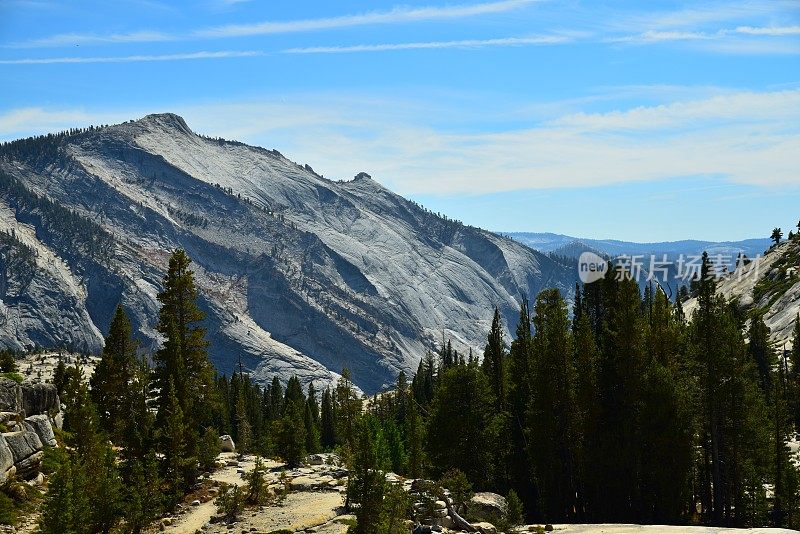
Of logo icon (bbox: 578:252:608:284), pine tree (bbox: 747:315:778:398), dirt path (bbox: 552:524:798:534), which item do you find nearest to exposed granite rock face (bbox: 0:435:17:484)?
dirt path (bbox: 552:524:798:534)

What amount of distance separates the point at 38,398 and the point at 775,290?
15365cm

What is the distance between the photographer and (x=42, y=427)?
171ft

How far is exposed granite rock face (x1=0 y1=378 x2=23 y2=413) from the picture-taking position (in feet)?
172

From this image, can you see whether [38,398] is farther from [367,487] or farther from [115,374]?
[367,487]

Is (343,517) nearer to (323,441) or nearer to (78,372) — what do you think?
(78,372)

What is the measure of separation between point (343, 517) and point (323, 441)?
85.3m

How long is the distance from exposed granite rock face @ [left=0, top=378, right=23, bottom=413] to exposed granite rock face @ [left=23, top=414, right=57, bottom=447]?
1.80 metres

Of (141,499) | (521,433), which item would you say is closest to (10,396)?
(141,499)

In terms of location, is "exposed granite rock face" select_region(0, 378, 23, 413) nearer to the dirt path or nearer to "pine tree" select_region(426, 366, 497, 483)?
"pine tree" select_region(426, 366, 497, 483)

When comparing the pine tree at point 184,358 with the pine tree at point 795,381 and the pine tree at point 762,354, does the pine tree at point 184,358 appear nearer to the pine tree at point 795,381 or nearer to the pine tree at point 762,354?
the pine tree at point 795,381

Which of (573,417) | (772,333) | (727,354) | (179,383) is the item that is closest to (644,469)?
(573,417)

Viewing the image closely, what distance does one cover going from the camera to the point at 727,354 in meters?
47.9

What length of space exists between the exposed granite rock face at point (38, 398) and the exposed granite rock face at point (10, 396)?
3.00 feet

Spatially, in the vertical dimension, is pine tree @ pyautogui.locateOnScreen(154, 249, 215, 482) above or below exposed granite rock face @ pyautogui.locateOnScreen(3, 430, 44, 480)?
above
